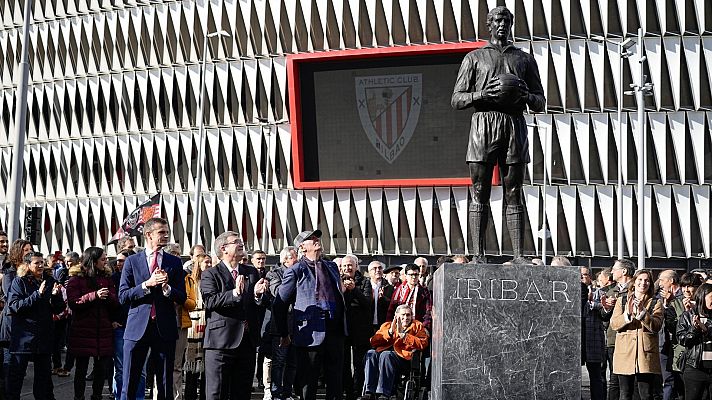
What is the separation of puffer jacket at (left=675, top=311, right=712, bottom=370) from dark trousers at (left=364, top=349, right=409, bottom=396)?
4063 millimetres

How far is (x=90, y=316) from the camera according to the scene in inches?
614

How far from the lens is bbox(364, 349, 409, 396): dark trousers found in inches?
643

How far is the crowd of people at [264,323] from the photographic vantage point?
12617 mm

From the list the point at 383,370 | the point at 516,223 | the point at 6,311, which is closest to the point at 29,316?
the point at 6,311

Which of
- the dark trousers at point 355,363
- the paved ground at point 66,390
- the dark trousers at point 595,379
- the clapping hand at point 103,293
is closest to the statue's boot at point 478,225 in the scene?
the dark trousers at point 595,379

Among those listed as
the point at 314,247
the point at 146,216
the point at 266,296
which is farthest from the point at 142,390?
the point at 146,216

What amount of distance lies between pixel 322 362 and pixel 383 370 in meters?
2.86

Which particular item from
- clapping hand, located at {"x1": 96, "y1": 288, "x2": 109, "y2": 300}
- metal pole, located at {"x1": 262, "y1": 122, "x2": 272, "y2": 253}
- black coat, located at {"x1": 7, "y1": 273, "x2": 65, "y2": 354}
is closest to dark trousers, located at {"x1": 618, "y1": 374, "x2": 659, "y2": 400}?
clapping hand, located at {"x1": 96, "y1": 288, "x2": 109, "y2": 300}

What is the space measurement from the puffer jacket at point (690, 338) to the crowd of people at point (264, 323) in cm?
1

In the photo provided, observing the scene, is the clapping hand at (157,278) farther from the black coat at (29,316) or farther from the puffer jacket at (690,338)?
the puffer jacket at (690,338)

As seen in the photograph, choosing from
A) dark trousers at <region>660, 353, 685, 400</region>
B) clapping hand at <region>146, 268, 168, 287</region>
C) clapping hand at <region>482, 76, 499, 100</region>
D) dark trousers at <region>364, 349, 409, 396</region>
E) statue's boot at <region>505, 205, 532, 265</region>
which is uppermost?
clapping hand at <region>482, 76, 499, 100</region>

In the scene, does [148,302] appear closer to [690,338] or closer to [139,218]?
[690,338]

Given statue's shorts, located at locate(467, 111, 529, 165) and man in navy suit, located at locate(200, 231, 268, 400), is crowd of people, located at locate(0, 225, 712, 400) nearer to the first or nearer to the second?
man in navy suit, located at locate(200, 231, 268, 400)

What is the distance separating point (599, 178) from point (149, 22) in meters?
23.0
